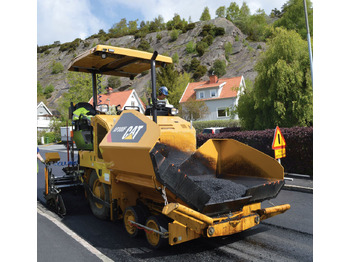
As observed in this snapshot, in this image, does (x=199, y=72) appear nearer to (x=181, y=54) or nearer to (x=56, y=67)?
(x=181, y=54)

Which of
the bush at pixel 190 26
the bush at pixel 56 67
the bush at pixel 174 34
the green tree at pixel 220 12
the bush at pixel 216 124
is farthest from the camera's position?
the green tree at pixel 220 12

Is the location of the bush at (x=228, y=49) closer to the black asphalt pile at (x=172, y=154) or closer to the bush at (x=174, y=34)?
the bush at (x=174, y=34)

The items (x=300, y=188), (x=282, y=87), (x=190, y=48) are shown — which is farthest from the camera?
(x=190, y=48)

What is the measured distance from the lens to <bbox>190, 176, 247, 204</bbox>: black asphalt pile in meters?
3.94

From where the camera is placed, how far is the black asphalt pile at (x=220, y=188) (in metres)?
3.94

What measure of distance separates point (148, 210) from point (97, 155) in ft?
4.37

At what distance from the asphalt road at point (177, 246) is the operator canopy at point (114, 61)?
2.74m

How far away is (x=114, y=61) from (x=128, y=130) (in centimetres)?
202

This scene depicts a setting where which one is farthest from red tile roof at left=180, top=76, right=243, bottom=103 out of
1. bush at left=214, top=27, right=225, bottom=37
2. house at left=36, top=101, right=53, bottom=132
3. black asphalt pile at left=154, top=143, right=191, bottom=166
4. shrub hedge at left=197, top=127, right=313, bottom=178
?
bush at left=214, top=27, right=225, bottom=37

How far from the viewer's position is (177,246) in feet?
13.4

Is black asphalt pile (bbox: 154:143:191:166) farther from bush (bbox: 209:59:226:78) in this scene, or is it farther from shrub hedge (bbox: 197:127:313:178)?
bush (bbox: 209:59:226:78)

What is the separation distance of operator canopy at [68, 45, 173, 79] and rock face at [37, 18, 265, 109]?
49.0m

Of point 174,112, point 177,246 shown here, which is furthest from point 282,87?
point 177,246

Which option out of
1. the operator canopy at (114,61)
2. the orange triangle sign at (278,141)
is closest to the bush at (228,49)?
the orange triangle sign at (278,141)
